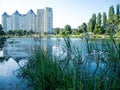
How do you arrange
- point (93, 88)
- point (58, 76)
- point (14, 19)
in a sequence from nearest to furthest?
point (93, 88) < point (58, 76) < point (14, 19)

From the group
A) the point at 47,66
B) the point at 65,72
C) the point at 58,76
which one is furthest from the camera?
the point at 47,66

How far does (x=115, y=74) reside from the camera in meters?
3.95

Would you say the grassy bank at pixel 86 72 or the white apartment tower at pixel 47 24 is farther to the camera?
the white apartment tower at pixel 47 24

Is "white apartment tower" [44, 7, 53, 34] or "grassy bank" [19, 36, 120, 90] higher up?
"white apartment tower" [44, 7, 53, 34]

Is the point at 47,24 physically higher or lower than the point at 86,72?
higher

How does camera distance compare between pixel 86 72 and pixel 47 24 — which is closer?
pixel 86 72

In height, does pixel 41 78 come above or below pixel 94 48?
below

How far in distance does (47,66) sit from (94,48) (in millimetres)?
1285

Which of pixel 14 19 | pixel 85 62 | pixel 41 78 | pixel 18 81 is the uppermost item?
pixel 14 19

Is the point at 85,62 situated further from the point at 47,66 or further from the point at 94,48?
the point at 47,66

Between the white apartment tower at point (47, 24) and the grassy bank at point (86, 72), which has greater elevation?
the white apartment tower at point (47, 24)

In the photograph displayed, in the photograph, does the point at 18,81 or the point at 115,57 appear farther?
the point at 18,81

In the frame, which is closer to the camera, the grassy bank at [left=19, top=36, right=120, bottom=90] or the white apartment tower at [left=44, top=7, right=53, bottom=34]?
the grassy bank at [left=19, top=36, right=120, bottom=90]

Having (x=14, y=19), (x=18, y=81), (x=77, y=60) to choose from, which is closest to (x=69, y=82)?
(x=77, y=60)
